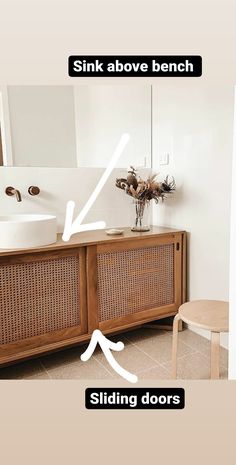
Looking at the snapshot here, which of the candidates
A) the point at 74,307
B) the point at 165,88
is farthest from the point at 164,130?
the point at 74,307

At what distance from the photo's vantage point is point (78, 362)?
1792 millimetres

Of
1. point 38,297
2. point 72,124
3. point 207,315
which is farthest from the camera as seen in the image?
point 72,124

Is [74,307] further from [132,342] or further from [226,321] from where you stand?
[226,321]

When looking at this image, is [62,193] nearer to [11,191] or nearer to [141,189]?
[11,191]

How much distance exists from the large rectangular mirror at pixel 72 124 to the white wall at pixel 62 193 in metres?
0.06

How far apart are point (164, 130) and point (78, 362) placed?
1519 millimetres

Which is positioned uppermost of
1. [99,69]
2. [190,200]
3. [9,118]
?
[9,118]

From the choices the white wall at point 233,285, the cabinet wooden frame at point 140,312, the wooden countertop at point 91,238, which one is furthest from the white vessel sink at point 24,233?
the white wall at point 233,285

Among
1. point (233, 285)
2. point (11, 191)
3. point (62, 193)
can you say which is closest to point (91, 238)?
point (62, 193)

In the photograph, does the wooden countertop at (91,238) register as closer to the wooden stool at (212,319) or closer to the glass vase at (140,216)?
the glass vase at (140,216)

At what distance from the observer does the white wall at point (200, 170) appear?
178 cm

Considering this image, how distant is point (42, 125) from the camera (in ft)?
6.41

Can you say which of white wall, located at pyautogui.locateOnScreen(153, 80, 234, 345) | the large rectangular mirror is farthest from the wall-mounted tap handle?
white wall, located at pyautogui.locateOnScreen(153, 80, 234, 345)

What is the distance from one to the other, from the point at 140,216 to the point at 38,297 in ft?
2.75
